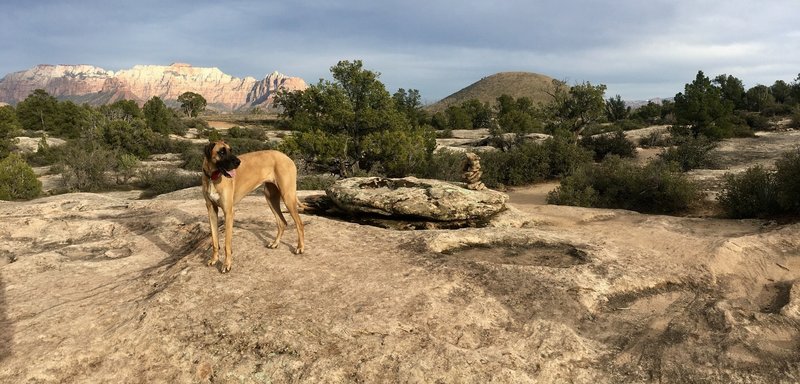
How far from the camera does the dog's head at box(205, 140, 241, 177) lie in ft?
16.3

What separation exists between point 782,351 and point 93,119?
48160mm

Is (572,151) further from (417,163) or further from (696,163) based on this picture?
(417,163)

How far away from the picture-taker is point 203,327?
3777 mm

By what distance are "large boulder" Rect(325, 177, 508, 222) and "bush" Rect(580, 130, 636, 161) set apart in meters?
19.7

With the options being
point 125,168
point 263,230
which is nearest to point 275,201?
point 263,230

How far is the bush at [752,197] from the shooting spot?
9.04 metres

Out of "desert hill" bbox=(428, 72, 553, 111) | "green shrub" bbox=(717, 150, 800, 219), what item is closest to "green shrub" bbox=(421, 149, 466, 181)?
"green shrub" bbox=(717, 150, 800, 219)

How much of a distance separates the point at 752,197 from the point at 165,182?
73.3 feet

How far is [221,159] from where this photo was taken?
16.4 feet

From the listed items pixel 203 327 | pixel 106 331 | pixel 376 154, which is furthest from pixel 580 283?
pixel 376 154

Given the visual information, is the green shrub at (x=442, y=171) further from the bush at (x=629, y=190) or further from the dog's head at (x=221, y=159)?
the dog's head at (x=221, y=159)

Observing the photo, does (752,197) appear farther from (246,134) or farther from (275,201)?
(246,134)

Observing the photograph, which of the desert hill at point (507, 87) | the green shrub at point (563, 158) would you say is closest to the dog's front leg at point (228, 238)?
the green shrub at point (563, 158)

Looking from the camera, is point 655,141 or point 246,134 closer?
point 655,141
